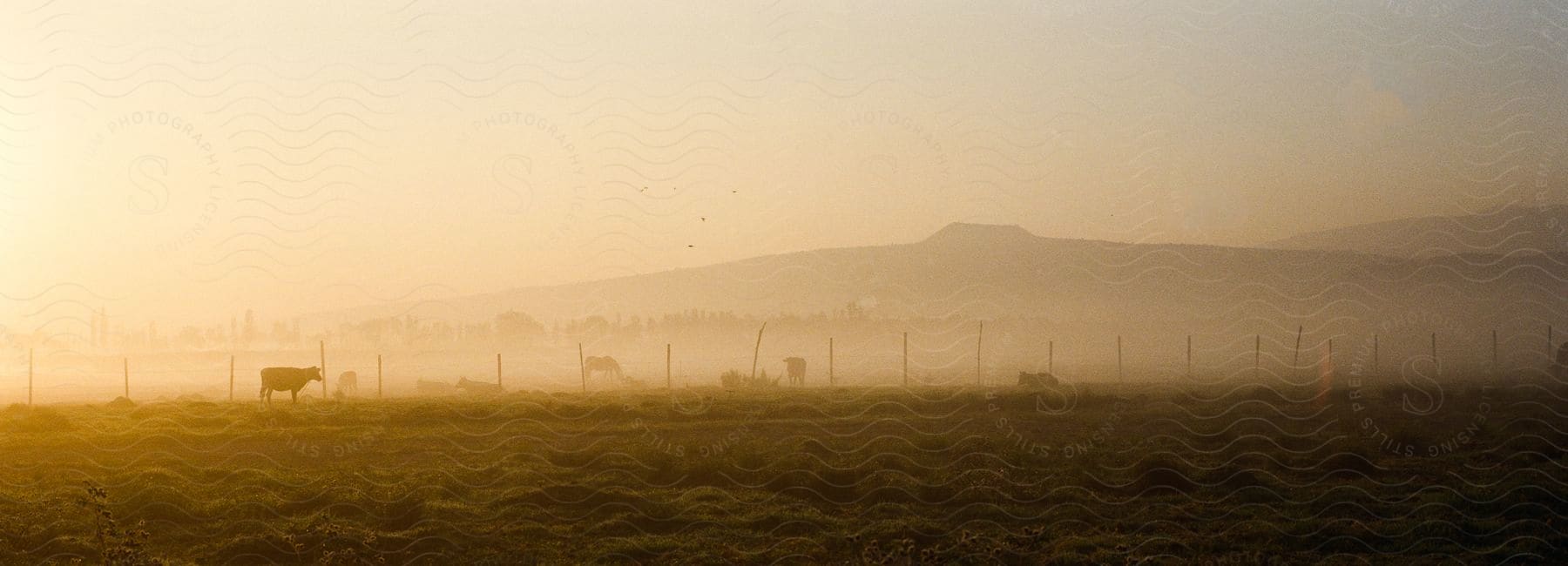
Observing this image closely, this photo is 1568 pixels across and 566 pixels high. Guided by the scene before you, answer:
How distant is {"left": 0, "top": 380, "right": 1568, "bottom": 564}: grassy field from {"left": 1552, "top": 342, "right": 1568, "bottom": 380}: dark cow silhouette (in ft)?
59.4

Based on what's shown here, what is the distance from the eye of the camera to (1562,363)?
142 feet

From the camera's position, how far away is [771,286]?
85438mm

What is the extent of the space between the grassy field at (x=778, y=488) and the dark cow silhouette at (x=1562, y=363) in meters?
18.1

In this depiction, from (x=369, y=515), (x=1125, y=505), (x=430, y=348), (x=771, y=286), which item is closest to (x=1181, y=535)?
(x=1125, y=505)

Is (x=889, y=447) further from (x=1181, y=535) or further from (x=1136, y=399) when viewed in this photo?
(x=1136, y=399)

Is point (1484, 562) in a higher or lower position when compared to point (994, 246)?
lower

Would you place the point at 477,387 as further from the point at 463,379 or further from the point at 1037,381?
the point at 1037,381

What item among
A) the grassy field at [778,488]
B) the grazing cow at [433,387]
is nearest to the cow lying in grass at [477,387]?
the grazing cow at [433,387]

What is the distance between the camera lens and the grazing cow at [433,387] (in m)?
50.2

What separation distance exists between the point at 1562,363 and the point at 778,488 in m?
40.8

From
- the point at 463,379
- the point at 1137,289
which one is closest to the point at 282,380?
the point at 463,379

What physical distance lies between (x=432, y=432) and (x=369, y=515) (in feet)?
32.1

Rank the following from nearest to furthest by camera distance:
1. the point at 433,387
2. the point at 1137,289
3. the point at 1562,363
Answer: the point at 1562,363, the point at 433,387, the point at 1137,289

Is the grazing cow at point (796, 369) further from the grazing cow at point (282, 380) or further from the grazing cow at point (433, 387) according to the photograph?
the grazing cow at point (282, 380)
